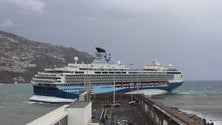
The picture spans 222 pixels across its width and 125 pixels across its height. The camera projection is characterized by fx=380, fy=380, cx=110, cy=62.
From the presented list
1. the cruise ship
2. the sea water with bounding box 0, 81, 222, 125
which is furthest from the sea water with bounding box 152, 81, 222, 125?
the cruise ship

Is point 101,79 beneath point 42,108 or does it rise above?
above

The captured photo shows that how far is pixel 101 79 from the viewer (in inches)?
3620

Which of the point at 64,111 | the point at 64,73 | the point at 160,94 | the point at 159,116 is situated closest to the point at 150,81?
the point at 160,94

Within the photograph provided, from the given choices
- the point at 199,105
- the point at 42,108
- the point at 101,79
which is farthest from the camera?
the point at 101,79

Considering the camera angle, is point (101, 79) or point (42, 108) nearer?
point (42, 108)

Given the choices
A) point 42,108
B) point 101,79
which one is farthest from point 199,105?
point 42,108

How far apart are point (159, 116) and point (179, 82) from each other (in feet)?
269

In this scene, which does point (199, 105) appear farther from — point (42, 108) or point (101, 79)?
point (42, 108)

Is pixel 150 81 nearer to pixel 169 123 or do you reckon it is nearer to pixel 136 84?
pixel 136 84

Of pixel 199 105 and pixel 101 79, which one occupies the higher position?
pixel 101 79

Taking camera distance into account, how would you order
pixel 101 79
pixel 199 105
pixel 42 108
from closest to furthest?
pixel 42 108 → pixel 199 105 → pixel 101 79

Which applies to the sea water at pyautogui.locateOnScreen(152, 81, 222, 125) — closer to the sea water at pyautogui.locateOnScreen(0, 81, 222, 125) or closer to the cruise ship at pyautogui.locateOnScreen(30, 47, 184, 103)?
the sea water at pyautogui.locateOnScreen(0, 81, 222, 125)

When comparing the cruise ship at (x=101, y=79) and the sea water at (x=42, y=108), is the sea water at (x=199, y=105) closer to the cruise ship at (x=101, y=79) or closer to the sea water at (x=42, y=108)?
the sea water at (x=42, y=108)

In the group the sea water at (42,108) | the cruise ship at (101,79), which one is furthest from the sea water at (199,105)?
the cruise ship at (101,79)
